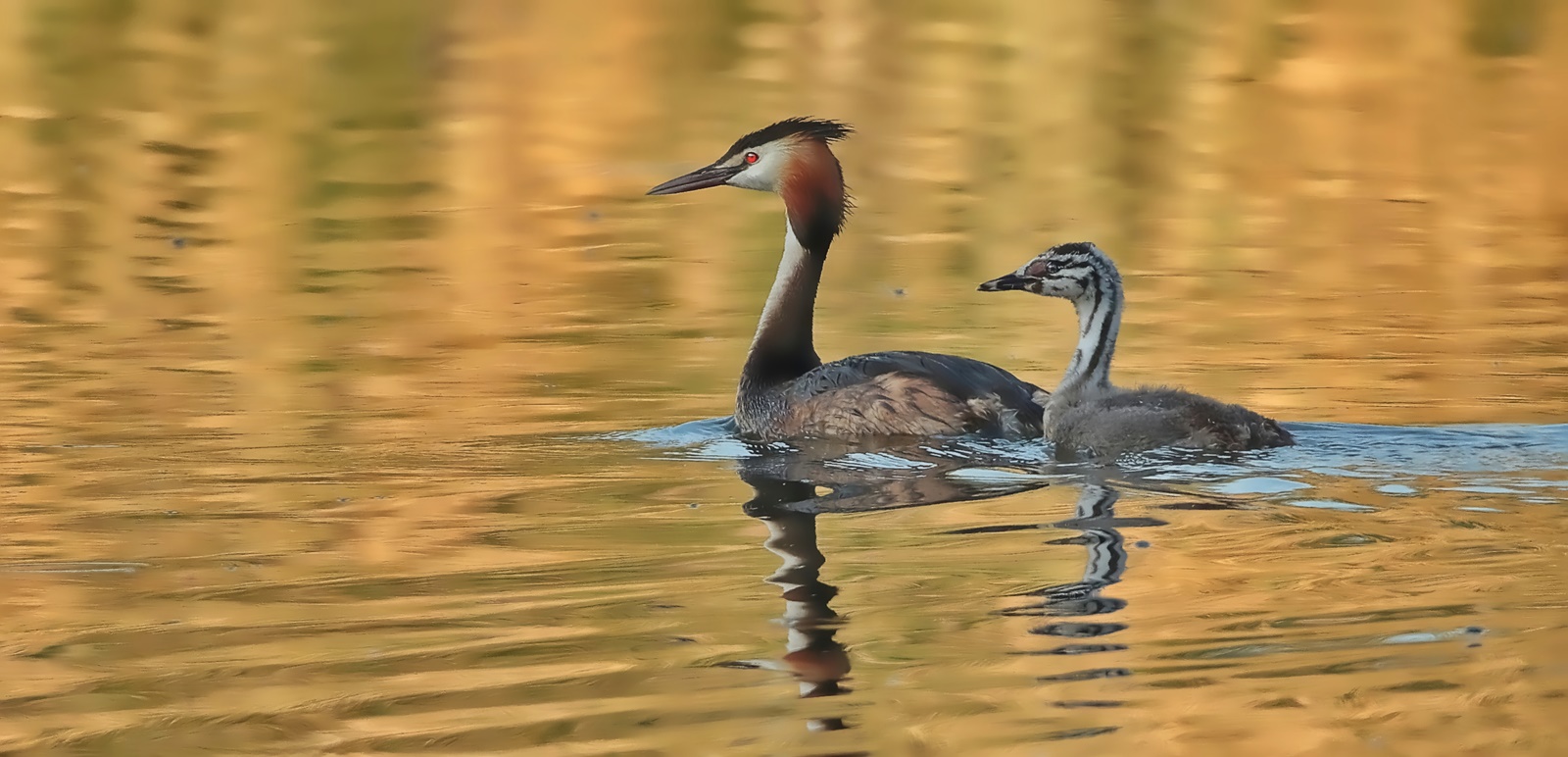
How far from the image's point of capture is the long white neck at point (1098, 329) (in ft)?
31.1

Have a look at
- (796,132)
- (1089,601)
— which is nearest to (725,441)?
(796,132)

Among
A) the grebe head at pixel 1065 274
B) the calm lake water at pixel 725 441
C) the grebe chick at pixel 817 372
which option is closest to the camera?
the calm lake water at pixel 725 441

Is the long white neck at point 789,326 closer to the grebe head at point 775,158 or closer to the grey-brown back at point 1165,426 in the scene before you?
the grebe head at point 775,158

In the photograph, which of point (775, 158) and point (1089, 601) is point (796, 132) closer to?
point (775, 158)

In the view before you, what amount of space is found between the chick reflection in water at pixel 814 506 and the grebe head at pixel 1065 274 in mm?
967

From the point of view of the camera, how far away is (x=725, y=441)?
976cm

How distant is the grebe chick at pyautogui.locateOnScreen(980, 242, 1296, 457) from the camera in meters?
8.80

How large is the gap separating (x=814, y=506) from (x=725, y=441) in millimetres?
1544

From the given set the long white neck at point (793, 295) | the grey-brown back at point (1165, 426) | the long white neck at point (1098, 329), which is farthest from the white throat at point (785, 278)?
the grey-brown back at point (1165, 426)

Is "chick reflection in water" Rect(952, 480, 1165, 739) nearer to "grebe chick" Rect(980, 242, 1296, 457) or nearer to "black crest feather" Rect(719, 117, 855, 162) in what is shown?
"grebe chick" Rect(980, 242, 1296, 457)

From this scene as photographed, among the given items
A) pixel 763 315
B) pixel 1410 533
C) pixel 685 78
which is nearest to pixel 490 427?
pixel 763 315

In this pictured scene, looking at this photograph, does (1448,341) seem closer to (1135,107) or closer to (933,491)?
(933,491)

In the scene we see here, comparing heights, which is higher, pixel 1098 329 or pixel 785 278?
pixel 785 278

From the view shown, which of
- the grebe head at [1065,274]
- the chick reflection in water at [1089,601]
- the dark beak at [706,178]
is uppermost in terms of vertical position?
the dark beak at [706,178]
